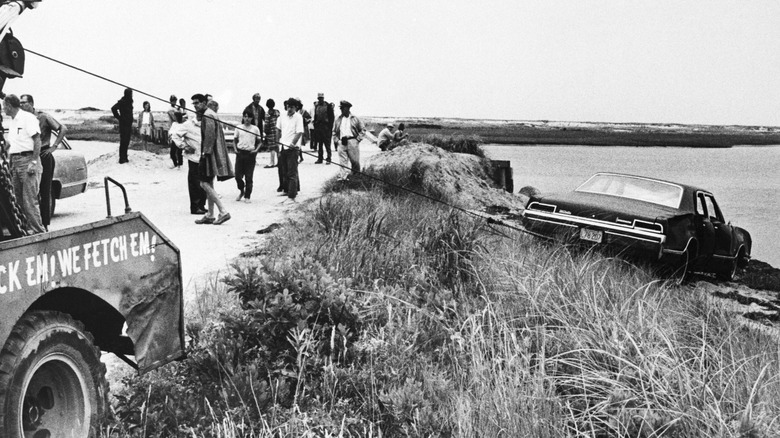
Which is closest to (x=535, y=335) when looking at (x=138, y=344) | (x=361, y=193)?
(x=138, y=344)

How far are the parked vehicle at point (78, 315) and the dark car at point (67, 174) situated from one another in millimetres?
7734

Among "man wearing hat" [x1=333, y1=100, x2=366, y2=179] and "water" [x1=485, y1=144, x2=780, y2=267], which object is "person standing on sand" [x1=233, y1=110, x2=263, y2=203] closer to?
"man wearing hat" [x1=333, y1=100, x2=366, y2=179]

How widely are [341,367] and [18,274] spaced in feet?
8.31

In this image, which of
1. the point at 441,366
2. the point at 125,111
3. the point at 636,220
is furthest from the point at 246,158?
the point at 441,366

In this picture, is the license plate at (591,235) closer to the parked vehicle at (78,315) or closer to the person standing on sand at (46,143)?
the person standing on sand at (46,143)

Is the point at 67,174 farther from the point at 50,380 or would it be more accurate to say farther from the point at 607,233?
the point at 50,380

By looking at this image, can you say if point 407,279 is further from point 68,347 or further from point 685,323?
point 68,347

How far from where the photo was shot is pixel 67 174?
39.2ft

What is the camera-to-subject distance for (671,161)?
70.2 metres

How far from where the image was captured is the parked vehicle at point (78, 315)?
11.8 feet

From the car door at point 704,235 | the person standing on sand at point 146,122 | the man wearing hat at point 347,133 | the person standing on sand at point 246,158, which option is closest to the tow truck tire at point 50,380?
the car door at point 704,235

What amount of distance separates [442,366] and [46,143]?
21.5 feet

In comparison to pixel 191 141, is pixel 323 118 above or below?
above

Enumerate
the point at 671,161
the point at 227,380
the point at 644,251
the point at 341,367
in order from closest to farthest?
the point at 227,380 < the point at 341,367 < the point at 644,251 < the point at 671,161
